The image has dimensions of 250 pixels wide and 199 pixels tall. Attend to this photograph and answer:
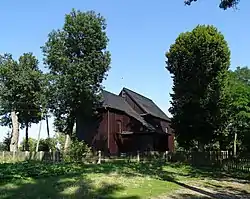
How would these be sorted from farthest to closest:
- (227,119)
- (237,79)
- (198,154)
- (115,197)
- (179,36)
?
(237,79) → (179,36) → (227,119) → (198,154) → (115,197)

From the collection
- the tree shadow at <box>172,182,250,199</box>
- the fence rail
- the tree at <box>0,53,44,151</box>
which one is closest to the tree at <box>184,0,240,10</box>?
the tree shadow at <box>172,182,250,199</box>

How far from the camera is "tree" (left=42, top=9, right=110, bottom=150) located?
150ft

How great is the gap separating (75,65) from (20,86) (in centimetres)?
1456

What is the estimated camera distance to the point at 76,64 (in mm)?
46125

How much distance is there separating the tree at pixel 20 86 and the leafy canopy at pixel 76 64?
734cm

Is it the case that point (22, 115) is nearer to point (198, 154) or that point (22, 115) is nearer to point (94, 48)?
point (94, 48)

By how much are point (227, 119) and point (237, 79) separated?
24.8 ft

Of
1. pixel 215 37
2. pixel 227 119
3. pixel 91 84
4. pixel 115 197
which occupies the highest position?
pixel 215 37

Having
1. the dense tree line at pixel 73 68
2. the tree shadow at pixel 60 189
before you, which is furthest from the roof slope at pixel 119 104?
the tree shadow at pixel 60 189

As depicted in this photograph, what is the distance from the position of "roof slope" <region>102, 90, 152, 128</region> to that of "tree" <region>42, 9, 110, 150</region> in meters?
5.12

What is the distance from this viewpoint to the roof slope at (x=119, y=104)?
174 feet

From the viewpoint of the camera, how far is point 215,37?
129 feet

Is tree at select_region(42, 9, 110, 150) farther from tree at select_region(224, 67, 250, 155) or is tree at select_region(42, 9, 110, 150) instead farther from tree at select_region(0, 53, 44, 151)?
tree at select_region(224, 67, 250, 155)

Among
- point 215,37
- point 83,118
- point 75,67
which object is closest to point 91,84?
point 75,67
